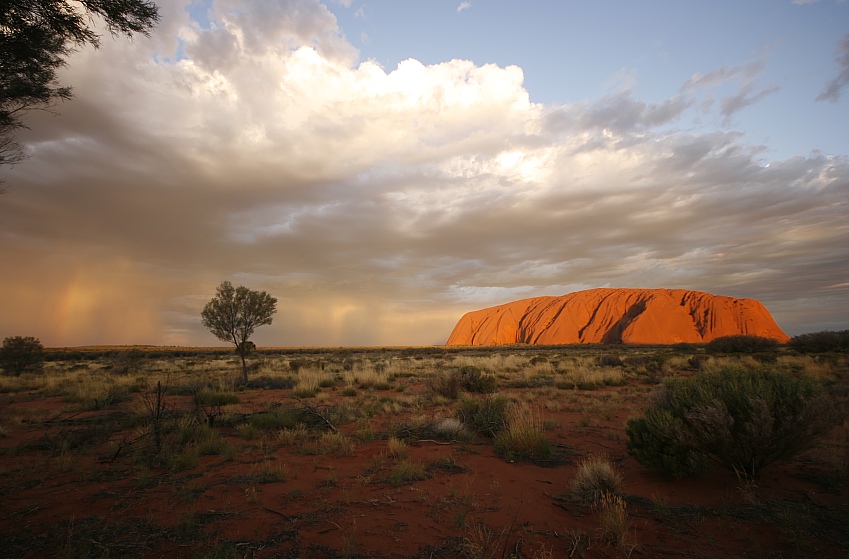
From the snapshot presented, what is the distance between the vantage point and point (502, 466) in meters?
6.16

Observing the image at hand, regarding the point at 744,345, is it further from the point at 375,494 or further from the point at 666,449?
the point at 375,494

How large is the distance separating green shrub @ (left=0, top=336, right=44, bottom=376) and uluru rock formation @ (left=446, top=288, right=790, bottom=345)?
83696mm

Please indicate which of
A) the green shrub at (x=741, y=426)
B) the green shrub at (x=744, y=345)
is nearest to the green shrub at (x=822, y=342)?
the green shrub at (x=744, y=345)

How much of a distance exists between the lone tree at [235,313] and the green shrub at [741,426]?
17215 millimetres

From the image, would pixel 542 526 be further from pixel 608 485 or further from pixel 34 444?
pixel 34 444

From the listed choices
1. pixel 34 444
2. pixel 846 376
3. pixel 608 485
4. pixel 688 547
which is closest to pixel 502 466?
pixel 608 485

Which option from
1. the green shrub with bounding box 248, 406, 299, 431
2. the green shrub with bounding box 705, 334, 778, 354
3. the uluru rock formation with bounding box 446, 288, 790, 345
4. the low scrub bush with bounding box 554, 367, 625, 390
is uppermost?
the uluru rock formation with bounding box 446, 288, 790, 345

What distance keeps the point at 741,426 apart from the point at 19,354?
3356 centimetres

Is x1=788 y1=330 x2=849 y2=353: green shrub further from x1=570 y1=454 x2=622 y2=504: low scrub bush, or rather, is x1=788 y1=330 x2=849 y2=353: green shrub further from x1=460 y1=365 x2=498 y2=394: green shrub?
x1=570 y1=454 x2=622 y2=504: low scrub bush

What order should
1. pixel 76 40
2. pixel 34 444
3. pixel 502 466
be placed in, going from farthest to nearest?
pixel 34 444, pixel 502 466, pixel 76 40

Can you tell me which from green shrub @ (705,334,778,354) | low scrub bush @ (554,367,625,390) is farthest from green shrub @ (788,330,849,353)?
low scrub bush @ (554,367,625,390)

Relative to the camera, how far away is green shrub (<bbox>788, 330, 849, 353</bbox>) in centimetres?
2655

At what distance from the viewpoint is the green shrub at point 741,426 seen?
499 cm

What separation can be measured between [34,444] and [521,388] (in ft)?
46.8
